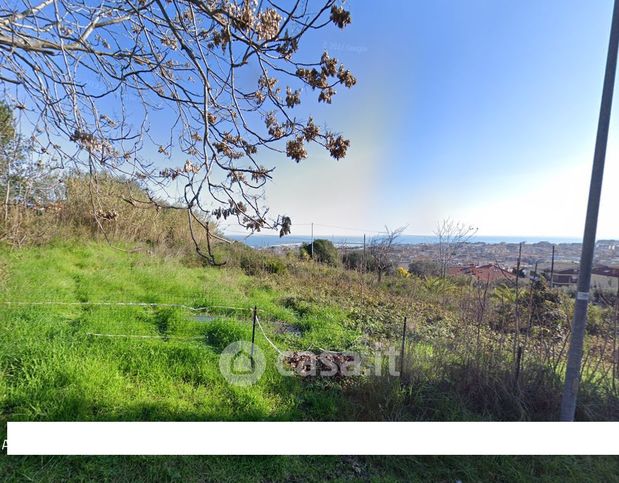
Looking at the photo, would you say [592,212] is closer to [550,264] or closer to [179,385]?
[550,264]

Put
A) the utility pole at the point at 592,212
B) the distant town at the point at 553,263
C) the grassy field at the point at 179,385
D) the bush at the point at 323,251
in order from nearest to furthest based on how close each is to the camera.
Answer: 1. the utility pole at the point at 592,212
2. the grassy field at the point at 179,385
3. the distant town at the point at 553,263
4. the bush at the point at 323,251

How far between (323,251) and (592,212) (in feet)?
26.8

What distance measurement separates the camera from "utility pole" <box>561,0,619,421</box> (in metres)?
1.60

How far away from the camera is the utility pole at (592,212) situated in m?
1.60

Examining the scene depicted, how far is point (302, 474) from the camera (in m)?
1.73

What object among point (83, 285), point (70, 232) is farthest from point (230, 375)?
point (70, 232)

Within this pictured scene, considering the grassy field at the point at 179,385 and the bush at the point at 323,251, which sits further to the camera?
the bush at the point at 323,251

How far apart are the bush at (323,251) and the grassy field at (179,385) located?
4.68 metres

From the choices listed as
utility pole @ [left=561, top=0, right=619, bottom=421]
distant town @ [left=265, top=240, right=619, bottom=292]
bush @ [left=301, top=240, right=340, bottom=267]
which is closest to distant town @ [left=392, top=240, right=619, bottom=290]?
distant town @ [left=265, top=240, right=619, bottom=292]

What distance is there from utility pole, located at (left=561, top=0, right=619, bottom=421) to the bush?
25.0 ft

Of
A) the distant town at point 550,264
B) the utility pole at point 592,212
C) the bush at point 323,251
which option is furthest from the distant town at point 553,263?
the bush at point 323,251

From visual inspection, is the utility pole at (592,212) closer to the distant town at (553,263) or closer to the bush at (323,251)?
the distant town at (553,263)

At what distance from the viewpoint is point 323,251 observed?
9.71m

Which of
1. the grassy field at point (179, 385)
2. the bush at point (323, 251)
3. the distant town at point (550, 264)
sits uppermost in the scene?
the distant town at point (550, 264)
